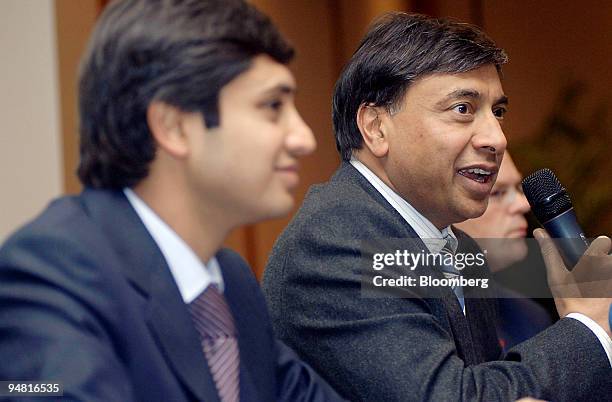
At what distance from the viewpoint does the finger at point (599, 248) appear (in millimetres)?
1593

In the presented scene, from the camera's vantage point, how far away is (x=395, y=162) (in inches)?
68.5

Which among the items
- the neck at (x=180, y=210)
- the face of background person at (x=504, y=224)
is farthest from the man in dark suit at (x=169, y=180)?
the face of background person at (x=504, y=224)

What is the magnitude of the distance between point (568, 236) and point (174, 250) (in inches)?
32.3

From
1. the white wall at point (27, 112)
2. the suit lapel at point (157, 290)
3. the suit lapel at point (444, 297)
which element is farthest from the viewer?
the white wall at point (27, 112)

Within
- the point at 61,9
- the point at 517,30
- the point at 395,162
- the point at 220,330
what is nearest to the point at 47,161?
the point at 61,9

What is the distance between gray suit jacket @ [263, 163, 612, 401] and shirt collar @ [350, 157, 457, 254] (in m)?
0.11

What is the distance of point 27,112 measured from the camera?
2.74 metres

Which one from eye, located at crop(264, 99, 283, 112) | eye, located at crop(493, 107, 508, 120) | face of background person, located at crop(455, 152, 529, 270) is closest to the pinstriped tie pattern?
eye, located at crop(264, 99, 283, 112)

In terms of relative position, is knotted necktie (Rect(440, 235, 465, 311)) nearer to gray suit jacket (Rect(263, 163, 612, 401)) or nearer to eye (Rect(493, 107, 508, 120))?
gray suit jacket (Rect(263, 163, 612, 401))

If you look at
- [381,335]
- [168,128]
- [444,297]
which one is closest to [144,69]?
[168,128]

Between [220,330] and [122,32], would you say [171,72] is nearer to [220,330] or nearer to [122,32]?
[122,32]

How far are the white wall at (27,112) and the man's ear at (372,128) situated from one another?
1.30 metres

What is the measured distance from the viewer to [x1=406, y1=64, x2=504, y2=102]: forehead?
5.60 feet

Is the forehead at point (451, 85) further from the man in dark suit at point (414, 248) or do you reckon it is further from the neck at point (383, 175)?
the neck at point (383, 175)
